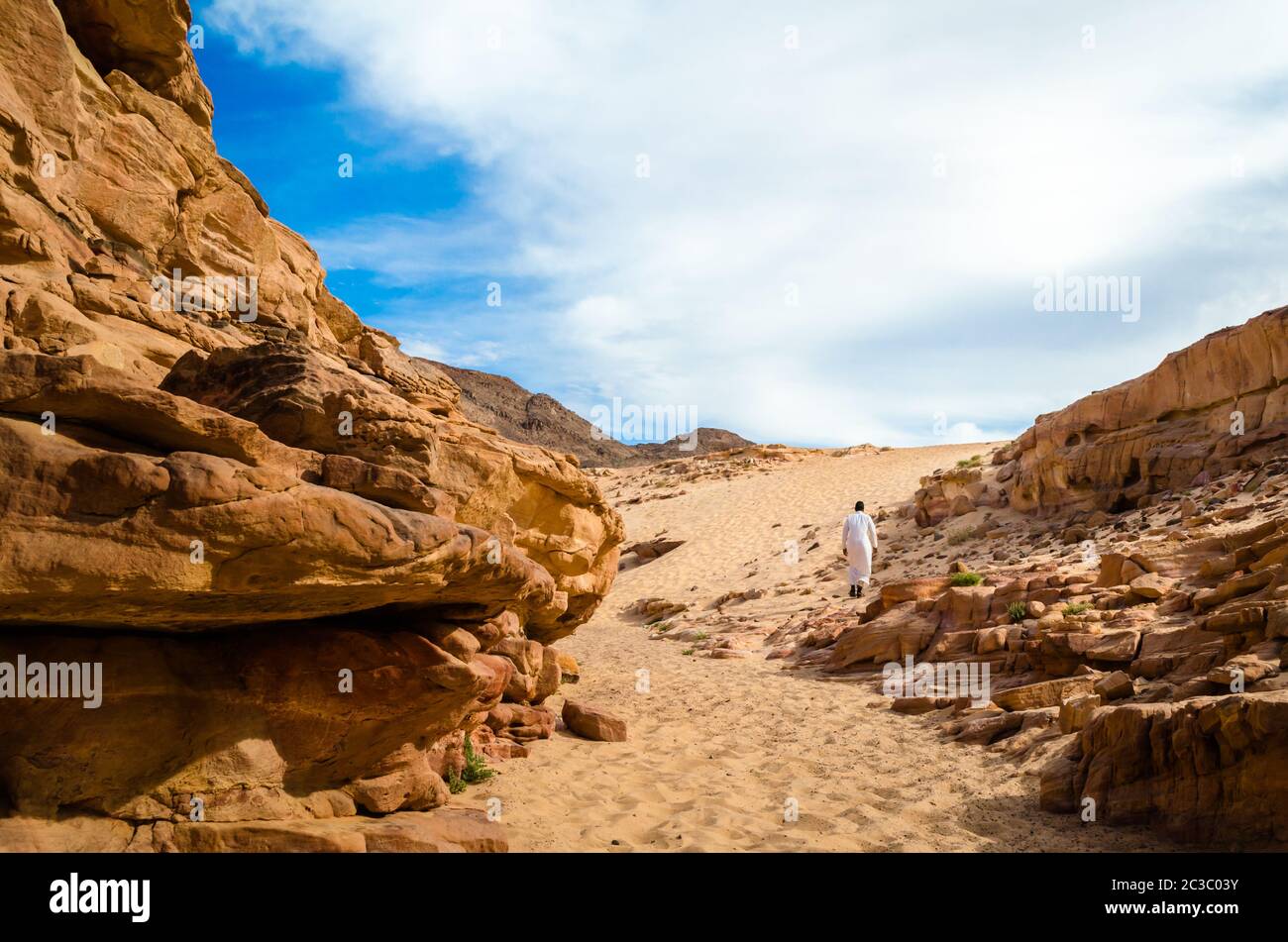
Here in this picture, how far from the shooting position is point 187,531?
3.26 meters

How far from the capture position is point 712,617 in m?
18.7

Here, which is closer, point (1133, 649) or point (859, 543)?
point (1133, 649)

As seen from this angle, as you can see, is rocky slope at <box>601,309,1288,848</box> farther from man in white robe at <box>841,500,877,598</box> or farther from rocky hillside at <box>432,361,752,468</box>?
rocky hillside at <box>432,361,752,468</box>

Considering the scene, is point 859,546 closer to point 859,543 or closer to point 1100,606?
point 859,543

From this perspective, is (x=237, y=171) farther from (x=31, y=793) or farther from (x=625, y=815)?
(x=625, y=815)

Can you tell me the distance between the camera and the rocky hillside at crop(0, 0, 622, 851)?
326 cm

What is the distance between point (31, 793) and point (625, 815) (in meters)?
3.48

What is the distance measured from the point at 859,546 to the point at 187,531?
14912 millimetres

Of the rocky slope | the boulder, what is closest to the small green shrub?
the boulder

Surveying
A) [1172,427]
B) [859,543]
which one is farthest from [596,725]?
[1172,427]

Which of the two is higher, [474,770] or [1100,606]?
[1100,606]

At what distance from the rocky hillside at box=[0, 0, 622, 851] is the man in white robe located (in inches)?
433

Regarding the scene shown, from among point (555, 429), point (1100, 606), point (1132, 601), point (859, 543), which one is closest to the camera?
point (1132, 601)

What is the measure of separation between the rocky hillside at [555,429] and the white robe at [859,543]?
47.1m
